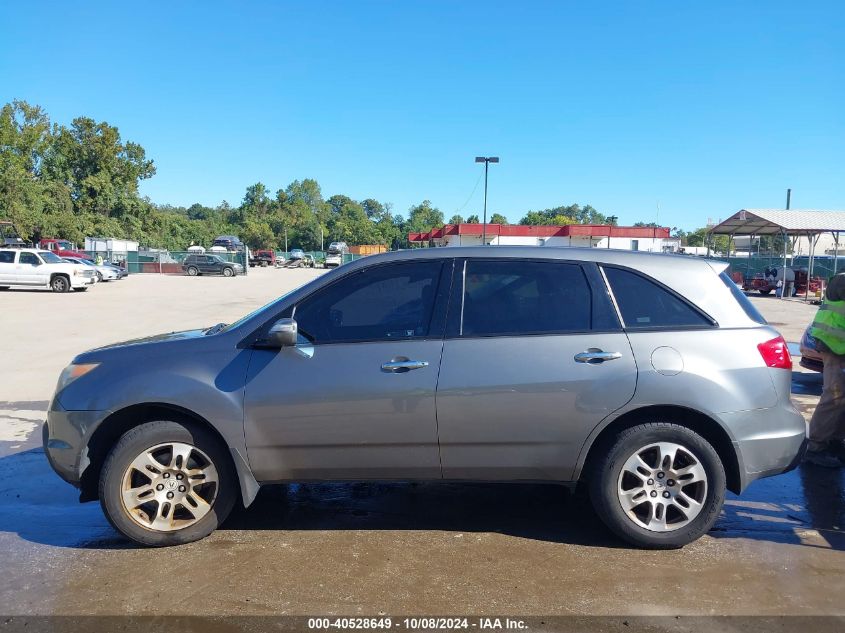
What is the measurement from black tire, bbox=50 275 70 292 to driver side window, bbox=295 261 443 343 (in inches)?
966

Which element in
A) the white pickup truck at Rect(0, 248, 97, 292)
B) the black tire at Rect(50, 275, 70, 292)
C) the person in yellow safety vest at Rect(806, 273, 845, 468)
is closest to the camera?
the person in yellow safety vest at Rect(806, 273, 845, 468)

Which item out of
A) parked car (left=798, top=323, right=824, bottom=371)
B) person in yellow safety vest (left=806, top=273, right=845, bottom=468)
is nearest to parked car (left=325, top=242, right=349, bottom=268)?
parked car (left=798, top=323, right=824, bottom=371)

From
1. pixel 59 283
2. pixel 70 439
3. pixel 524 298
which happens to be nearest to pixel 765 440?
pixel 524 298

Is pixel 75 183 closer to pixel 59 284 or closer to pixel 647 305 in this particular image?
pixel 59 284

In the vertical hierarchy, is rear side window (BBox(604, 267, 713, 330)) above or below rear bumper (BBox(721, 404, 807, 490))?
above

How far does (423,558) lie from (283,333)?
1.55 m

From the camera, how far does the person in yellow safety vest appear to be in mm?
5094

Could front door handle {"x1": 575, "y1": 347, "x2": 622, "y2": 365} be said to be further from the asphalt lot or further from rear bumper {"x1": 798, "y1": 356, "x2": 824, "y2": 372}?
rear bumper {"x1": 798, "y1": 356, "x2": 824, "y2": 372}

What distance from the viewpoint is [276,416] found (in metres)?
3.66

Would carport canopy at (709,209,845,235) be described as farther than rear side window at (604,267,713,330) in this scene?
Yes

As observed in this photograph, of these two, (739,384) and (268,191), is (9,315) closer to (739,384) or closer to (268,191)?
(739,384)

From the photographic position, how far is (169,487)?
3.76 metres

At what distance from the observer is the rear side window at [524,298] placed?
3.78 m

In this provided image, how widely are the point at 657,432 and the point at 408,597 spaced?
1.70 metres
